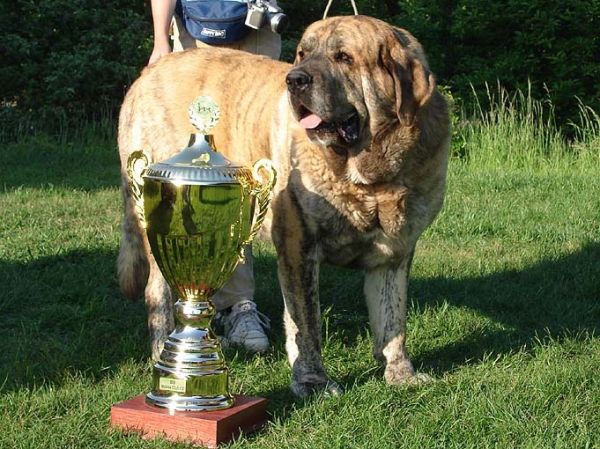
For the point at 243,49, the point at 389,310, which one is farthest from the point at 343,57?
the point at 243,49

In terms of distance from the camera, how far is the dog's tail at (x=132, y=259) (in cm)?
409

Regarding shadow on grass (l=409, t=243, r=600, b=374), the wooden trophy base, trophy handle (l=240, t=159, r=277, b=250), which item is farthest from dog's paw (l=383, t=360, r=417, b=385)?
trophy handle (l=240, t=159, r=277, b=250)

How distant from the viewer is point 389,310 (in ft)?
12.6

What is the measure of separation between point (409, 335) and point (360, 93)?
139 cm

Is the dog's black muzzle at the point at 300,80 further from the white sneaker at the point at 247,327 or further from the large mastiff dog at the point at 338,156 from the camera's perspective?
the white sneaker at the point at 247,327

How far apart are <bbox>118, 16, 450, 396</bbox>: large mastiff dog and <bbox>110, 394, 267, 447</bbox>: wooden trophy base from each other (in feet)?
1.57

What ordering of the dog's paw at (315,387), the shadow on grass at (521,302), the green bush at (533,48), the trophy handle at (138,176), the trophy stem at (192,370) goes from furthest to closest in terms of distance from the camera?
the green bush at (533,48) → the shadow on grass at (521,302) → the dog's paw at (315,387) → the trophy handle at (138,176) → the trophy stem at (192,370)

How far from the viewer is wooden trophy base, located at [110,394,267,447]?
2.89 m

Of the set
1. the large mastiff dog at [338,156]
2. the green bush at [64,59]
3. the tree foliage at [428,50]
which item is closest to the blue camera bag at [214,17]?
the large mastiff dog at [338,156]

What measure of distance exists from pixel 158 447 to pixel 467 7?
10.9 metres

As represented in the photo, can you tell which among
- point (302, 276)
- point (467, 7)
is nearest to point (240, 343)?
point (302, 276)

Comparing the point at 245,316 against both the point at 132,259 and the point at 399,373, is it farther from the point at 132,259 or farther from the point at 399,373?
the point at 399,373

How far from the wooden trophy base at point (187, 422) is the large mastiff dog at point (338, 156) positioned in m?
0.48

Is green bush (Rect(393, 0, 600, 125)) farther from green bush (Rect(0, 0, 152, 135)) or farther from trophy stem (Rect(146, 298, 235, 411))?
trophy stem (Rect(146, 298, 235, 411))
